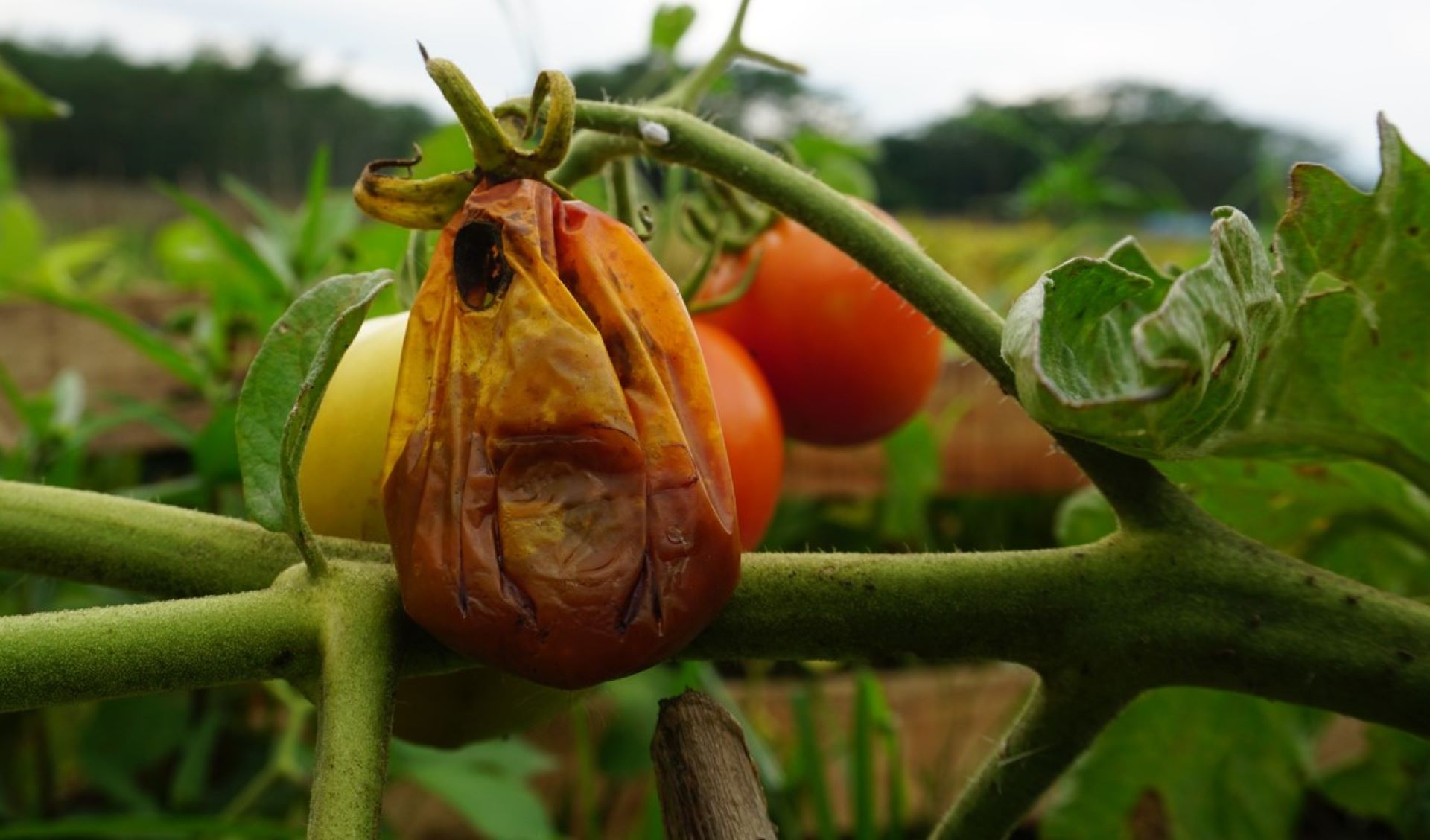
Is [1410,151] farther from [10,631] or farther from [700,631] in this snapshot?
[10,631]

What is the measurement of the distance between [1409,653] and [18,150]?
4057mm

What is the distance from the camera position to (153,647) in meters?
0.34

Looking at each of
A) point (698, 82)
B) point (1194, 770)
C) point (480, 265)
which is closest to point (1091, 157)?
point (1194, 770)

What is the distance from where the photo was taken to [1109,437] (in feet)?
1.17

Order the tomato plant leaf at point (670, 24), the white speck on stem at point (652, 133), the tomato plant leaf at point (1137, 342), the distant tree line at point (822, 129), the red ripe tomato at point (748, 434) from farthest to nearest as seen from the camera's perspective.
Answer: the distant tree line at point (822, 129)
the tomato plant leaf at point (670, 24)
the red ripe tomato at point (748, 434)
the white speck on stem at point (652, 133)
the tomato plant leaf at point (1137, 342)

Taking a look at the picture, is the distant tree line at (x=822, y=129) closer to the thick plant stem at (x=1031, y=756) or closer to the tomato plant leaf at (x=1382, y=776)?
the tomato plant leaf at (x=1382, y=776)

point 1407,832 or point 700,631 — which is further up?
point 700,631

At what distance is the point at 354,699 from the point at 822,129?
1505 mm

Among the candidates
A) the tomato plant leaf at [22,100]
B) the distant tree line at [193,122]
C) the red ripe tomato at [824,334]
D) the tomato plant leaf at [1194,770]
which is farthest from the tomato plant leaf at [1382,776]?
the distant tree line at [193,122]

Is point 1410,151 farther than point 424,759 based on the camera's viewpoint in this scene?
No

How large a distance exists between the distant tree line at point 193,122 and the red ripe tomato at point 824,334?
163cm

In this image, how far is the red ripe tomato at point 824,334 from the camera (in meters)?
0.74

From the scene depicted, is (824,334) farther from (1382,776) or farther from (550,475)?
(1382,776)

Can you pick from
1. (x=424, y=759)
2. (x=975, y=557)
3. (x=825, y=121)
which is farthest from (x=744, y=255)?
(x=825, y=121)
